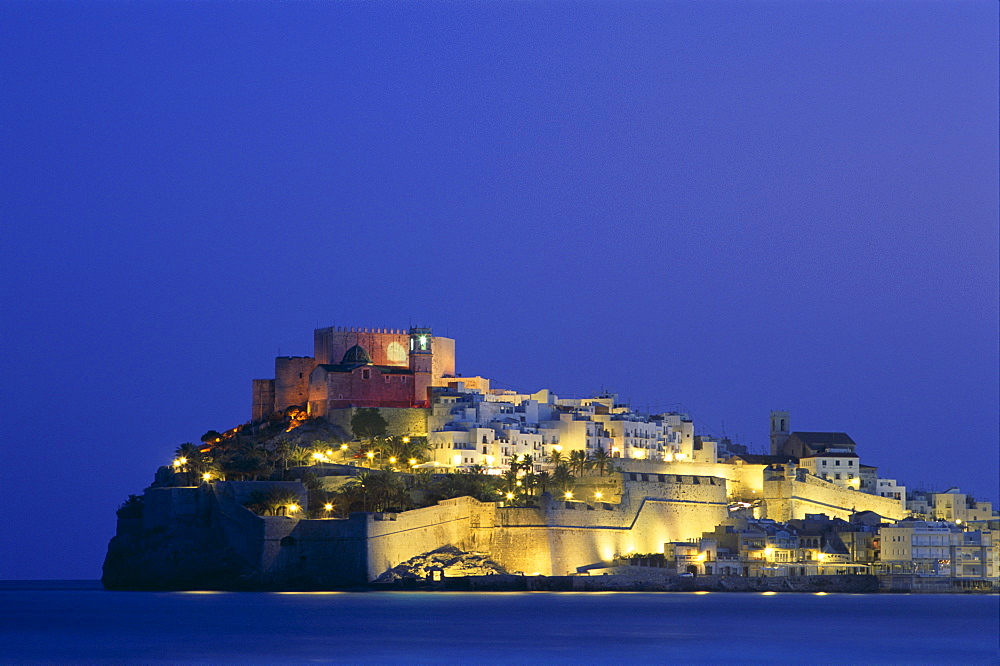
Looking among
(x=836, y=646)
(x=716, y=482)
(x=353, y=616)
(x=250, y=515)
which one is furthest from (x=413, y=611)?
(x=716, y=482)

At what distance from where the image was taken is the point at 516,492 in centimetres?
6044

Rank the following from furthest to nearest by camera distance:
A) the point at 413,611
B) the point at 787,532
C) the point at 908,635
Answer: the point at 787,532 → the point at 413,611 → the point at 908,635

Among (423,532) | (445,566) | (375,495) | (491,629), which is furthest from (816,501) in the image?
(491,629)

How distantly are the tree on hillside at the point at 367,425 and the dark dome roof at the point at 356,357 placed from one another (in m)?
4.24

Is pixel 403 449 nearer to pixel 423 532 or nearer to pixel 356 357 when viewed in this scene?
pixel 356 357

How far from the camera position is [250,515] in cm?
5444

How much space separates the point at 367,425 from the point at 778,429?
2557 cm

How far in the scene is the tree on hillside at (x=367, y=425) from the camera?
65438 millimetres

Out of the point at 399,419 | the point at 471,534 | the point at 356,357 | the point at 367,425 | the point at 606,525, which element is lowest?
the point at 471,534

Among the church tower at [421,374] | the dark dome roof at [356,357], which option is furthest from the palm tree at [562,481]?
the dark dome roof at [356,357]

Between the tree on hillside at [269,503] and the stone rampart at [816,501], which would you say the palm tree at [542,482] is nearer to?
the tree on hillside at [269,503]

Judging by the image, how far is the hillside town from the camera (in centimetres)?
5575

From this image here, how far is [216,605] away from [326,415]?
18.1 metres

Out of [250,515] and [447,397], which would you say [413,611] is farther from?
[447,397]
